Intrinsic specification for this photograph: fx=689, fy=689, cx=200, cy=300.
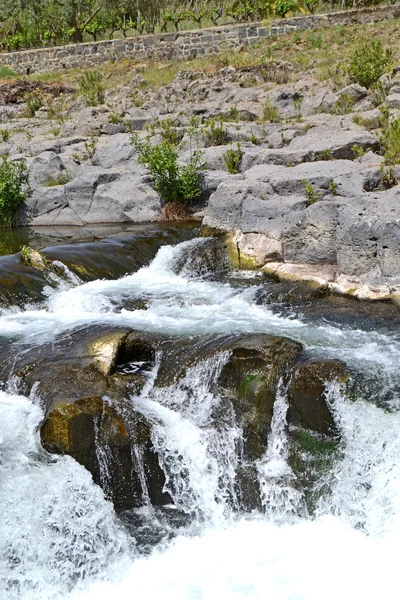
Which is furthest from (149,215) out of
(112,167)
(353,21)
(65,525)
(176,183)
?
(353,21)

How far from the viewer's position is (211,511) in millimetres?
6898

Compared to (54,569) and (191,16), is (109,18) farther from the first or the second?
(54,569)

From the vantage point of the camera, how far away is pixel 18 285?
33.7 ft

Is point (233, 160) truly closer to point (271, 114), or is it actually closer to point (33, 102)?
point (271, 114)

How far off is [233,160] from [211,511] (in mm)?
9112

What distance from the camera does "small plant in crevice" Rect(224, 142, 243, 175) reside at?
14.4 meters

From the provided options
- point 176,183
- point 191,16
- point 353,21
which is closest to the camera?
point 176,183

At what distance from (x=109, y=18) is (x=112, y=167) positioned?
978 inches

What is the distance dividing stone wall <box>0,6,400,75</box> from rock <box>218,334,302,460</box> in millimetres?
25991

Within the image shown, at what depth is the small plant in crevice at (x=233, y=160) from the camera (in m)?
14.4

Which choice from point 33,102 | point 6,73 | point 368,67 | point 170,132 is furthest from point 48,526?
point 6,73

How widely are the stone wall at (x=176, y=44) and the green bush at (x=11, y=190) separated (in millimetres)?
18638

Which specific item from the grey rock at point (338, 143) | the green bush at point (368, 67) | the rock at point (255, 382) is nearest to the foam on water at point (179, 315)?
the rock at point (255, 382)

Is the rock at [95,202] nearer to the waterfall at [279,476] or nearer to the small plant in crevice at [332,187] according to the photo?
the small plant in crevice at [332,187]
